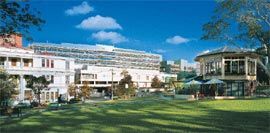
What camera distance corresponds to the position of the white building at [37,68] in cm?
7056

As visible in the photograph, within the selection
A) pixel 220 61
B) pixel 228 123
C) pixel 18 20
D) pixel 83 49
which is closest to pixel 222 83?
pixel 220 61

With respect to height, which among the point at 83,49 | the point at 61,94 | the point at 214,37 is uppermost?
the point at 83,49

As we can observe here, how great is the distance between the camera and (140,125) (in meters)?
18.0

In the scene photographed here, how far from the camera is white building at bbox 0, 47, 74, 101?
232 feet

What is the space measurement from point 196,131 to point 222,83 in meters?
45.7

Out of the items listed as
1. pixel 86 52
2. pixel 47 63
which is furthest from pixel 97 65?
pixel 47 63

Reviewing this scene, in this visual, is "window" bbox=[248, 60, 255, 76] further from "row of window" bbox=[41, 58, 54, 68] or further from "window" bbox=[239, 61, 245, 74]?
"row of window" bbox=[41, 58, 54, 68]

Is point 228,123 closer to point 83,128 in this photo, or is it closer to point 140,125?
point 140,125

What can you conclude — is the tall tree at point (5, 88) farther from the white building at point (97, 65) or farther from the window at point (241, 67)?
the white building at point (97, 65)

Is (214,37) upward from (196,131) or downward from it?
upward

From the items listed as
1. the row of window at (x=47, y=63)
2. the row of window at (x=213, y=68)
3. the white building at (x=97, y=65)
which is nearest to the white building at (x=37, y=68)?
the row of window at (x=47, y=63)

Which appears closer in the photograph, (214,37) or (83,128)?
(83,128)

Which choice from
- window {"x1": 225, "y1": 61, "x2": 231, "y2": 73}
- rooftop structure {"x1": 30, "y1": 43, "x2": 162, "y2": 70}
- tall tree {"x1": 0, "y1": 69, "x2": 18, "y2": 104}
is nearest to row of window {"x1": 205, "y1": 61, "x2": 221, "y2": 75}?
window {"x1": 225, "y1": 61, "x2": 231, "y2": 73}

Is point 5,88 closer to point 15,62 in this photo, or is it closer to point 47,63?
point 15,62
